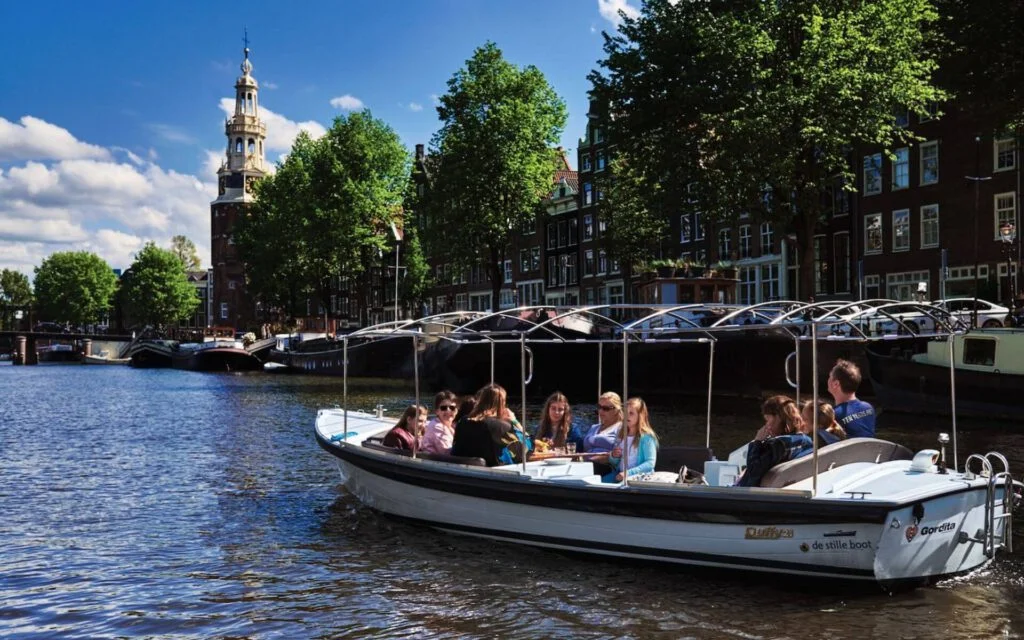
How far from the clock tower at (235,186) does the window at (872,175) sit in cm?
9390

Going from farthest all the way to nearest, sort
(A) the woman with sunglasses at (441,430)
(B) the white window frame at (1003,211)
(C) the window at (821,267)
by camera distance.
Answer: (C) the window at (821,267) → (B) the white window frame at (1003,211) → (A) the woman with sunglasses at (441,430)

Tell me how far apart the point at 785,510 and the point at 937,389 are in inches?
748

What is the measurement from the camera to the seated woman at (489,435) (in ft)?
38.4

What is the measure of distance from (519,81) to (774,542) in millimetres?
43353

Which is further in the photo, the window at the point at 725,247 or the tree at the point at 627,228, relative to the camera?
the window at the point at 725,247

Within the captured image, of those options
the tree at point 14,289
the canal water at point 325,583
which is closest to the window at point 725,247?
the canal water at point 325,583

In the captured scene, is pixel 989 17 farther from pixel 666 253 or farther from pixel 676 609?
pixel 666 253

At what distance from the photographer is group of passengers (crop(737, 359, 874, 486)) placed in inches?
385

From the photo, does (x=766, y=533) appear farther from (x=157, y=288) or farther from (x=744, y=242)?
(x=157, y=288)

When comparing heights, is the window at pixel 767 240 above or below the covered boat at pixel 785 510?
above

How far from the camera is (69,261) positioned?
127 m

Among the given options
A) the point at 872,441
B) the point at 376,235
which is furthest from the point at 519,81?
the point at 872,441

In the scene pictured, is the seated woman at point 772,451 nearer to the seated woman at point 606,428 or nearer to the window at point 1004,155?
the seated woman at point 606,428

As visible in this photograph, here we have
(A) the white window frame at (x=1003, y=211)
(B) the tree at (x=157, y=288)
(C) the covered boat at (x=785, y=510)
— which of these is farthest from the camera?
(B) the tree at (x=157, y=288)
